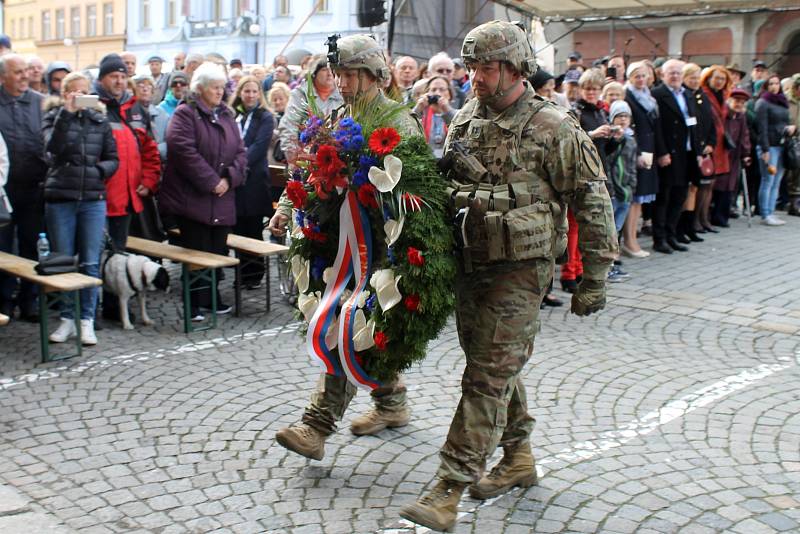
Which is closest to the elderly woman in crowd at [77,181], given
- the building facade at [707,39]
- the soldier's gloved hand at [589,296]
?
the soldier's gloved hand at [589,296]

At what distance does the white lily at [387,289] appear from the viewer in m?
4.13

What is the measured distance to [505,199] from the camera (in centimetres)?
412

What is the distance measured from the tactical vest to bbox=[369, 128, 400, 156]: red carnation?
344 mm

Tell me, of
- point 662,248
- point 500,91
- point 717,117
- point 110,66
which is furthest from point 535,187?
point 717,117

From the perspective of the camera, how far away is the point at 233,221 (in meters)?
8.33

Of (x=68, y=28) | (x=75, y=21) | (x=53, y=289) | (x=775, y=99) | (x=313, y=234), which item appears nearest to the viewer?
(x=313, y=234)

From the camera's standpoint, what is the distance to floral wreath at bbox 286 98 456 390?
13.5 feet

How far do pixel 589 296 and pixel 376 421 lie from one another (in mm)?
1638

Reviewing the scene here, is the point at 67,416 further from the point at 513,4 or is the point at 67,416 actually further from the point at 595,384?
the point at 513,4

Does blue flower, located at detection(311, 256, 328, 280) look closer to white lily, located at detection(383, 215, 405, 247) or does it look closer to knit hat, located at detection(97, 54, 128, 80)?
white lily, located at detection(383, 215, 405, 247)

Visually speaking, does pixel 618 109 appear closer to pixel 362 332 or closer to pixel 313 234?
pixel 313 234

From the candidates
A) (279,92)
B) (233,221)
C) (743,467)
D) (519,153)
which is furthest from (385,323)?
(279,92)

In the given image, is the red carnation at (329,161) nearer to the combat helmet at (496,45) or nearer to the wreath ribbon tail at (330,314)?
the wreath ribbon tail at (330,314)

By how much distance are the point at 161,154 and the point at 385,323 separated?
5.55 metres
